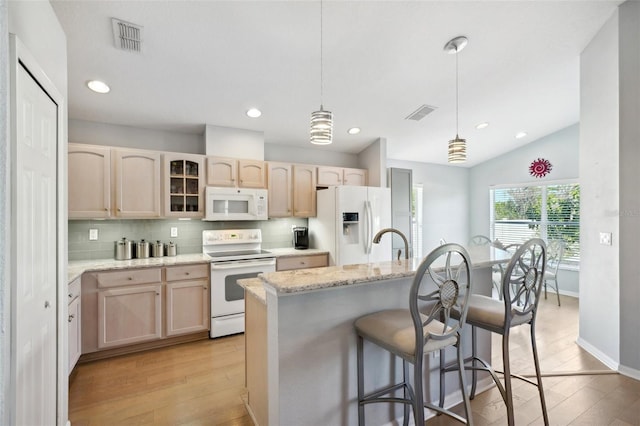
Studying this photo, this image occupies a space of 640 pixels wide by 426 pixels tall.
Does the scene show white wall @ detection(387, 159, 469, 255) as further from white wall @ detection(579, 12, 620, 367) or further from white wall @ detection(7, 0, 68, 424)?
white wall @ detection(7, 0, 68, 424)

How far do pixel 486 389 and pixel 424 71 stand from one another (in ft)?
9.58

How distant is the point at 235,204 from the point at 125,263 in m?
1.30

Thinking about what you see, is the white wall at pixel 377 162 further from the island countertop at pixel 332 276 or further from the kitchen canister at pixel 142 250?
the kitchen canister at pixel 142 250

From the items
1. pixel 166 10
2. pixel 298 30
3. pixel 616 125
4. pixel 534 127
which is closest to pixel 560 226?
pixel 534 127

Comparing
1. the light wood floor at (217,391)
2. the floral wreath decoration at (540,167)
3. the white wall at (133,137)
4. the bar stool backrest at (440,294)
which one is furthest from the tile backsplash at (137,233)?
the floral wreath decoration at (540,167)

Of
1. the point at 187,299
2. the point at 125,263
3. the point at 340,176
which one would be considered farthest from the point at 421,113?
the point at 125,263

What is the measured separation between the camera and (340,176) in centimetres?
457

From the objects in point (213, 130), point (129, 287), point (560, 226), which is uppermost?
point (213, 130)

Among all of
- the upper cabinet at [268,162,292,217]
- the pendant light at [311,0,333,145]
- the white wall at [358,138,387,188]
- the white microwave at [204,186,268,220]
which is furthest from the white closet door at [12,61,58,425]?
the white wall at [358,138,387,188]

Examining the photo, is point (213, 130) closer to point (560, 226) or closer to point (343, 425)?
point (343, 425)

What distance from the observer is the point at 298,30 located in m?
2.40

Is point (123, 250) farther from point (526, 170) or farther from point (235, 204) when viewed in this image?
point (526, 170)

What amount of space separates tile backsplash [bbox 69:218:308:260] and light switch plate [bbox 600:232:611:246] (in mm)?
3657

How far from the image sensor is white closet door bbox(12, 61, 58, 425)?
4.09 feet
